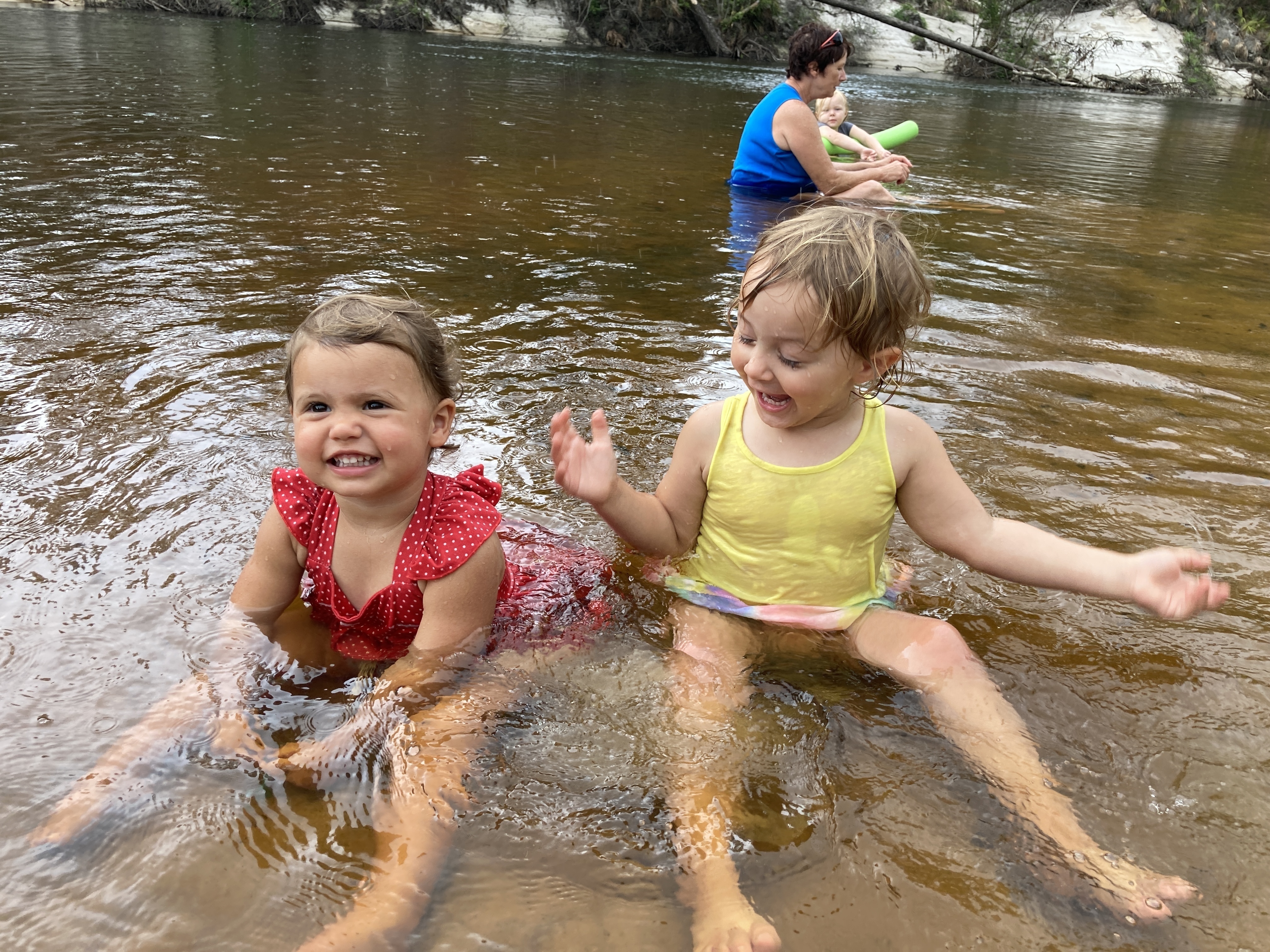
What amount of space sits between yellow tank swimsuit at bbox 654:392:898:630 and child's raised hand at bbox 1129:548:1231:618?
0.54 metres

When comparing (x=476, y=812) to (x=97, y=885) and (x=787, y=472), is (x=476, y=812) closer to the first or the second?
(x=97, y=885)

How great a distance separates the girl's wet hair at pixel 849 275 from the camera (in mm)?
2012

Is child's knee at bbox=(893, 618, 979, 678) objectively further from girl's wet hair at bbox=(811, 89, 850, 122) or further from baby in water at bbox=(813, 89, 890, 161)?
girl's wet hair at bbox=(811, 89, 850, 122)

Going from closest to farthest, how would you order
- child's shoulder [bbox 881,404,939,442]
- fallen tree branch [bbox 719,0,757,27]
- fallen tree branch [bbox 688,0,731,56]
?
child's shoulder [bbox 881,404,939,442], fallen tree branch [bbox 719,0,757,27], fallen tree branch [bbox 688,0,731,56]

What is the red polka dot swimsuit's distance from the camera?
2219mm

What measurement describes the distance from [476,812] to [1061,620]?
162 cm

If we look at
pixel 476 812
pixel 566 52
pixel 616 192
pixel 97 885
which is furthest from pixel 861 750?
pixel 566 52

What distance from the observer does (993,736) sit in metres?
2.05

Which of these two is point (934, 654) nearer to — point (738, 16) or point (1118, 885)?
point (1118, 885)

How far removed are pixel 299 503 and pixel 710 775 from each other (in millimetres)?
1123

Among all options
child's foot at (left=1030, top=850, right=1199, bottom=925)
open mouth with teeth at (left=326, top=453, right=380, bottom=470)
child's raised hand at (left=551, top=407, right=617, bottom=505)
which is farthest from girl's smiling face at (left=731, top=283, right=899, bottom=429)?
child's foot at (left=1030, top=850, right=1199, bottom=925)

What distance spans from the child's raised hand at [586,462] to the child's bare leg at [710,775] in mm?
447

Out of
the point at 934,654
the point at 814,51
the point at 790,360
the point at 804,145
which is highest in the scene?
the point at 814,51

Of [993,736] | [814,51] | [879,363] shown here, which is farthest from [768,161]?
[993,736]
